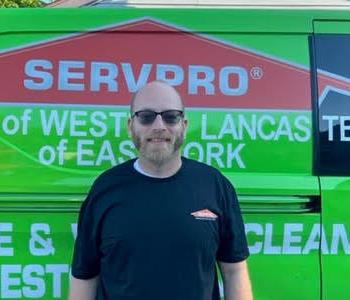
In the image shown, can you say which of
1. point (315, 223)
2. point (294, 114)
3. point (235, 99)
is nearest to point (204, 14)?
point (235, 99)

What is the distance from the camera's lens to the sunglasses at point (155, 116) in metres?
1.80

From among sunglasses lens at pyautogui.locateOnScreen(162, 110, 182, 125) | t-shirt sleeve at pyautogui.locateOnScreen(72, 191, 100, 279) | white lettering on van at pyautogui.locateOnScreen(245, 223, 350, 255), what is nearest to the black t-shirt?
t-shirt sleeve at pyautogui.locateOnScreen(72, 191, 100, 279)

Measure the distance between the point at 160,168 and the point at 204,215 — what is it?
0.20 meters

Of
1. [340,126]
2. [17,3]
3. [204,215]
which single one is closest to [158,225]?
[204,215]

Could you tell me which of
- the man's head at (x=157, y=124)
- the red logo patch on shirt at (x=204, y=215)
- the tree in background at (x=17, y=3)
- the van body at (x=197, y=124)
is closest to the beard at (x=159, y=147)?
the man's head at (x=157, y=124)

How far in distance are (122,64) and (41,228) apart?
0.78 meters

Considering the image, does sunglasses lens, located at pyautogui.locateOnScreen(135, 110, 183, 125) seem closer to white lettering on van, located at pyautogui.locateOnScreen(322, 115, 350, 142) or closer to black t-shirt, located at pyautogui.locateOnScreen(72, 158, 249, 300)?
black t-shirt, located at pyautogui.locateOnScreen(72, 158, 249, 300)

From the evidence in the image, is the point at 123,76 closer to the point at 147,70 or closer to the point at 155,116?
the point at 147,70

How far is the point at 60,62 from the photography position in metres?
2.46

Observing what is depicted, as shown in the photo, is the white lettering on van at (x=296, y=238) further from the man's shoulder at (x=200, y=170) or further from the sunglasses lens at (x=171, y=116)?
the sunglasses lens at (x=171, y=116)

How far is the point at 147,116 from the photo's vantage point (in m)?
1.80

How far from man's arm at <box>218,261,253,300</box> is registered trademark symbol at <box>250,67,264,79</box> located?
92cm

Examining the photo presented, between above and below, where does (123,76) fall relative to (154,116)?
above

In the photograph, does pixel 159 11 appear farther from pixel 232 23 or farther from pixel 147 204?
pixel 147 204
